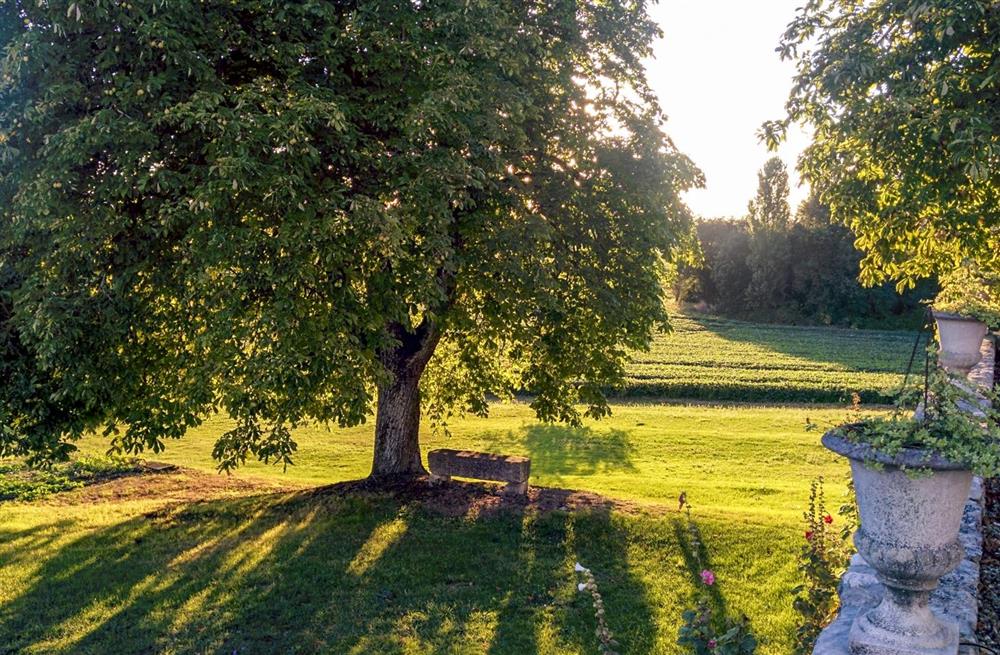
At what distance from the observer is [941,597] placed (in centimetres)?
450

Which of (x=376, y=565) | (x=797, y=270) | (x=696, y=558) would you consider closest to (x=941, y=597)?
(x=696, y=558)

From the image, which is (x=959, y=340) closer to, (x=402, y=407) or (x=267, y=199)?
(x=402, y=407)

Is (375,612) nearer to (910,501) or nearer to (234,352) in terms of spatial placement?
(234,352)

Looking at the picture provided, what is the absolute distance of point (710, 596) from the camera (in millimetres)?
8070

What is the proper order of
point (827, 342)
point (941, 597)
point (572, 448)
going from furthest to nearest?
point (827, 342)
point (572, 448)
point (941, 597)

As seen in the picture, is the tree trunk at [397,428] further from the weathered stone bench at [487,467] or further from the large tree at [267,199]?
the large tree at [267,199]

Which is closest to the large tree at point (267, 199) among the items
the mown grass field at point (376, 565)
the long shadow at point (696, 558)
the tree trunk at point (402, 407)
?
the tree trunk at point (402, 407)

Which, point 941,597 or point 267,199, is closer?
point 941,597

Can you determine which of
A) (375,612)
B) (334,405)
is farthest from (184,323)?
(375,612)

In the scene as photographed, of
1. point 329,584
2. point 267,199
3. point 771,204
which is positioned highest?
point 771,204

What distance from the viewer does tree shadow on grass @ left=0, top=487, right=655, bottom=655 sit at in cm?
750

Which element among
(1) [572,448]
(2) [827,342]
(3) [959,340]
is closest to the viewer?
(3) [959,340]

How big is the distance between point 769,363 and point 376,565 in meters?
31.0

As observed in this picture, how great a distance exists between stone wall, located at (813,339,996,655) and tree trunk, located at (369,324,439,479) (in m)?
8.43
